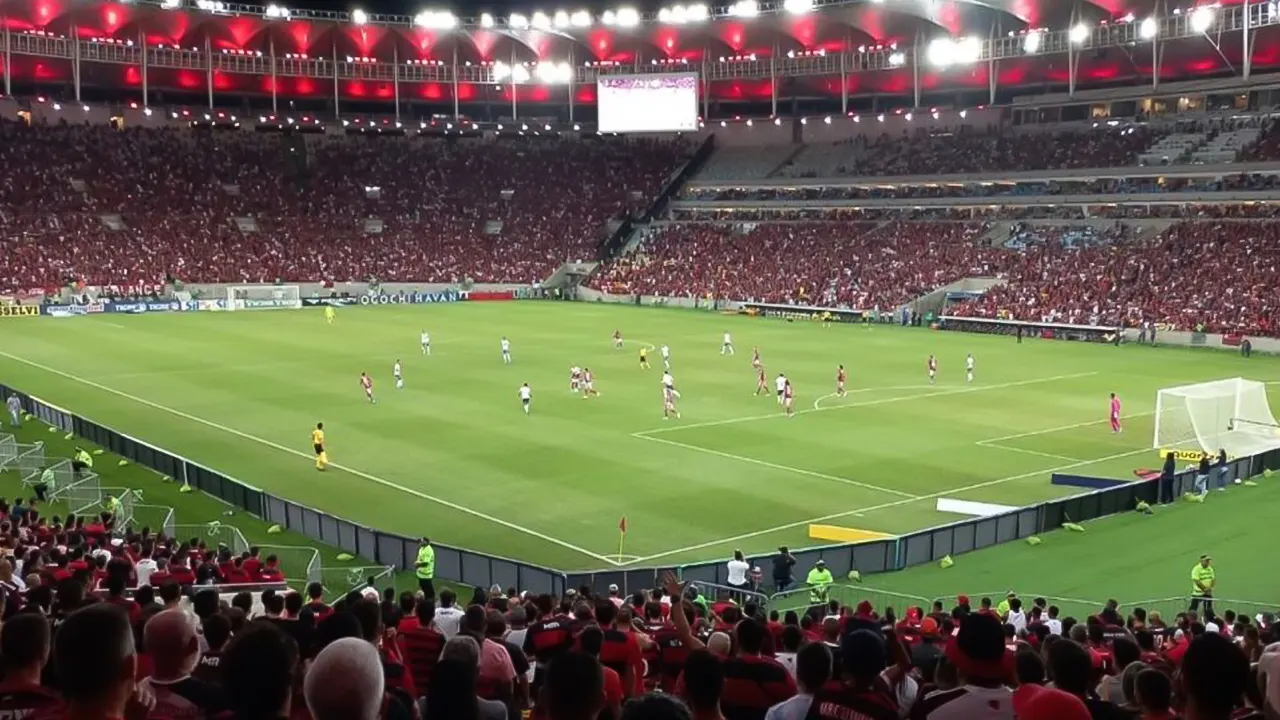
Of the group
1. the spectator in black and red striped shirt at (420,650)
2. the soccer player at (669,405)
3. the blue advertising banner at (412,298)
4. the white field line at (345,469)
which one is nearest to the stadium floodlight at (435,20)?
the blue advertising banner at (412,298)

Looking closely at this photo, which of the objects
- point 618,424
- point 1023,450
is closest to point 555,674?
point 1023,450

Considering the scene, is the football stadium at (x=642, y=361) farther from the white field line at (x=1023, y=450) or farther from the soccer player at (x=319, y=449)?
the white field line at (x=1023, y=450)

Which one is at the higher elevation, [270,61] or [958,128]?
[270,61]

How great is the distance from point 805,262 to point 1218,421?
2206 inches

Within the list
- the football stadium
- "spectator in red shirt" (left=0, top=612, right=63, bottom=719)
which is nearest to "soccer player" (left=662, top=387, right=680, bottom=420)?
the football stadium

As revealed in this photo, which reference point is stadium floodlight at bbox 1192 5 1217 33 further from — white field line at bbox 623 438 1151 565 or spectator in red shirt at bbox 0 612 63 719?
spectator in red shirt at bbox 0 612 63 719

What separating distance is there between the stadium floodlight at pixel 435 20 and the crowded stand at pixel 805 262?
2469 centimetres

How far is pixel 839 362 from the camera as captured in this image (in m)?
56.2

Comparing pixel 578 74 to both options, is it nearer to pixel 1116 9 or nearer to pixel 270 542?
pixel 1116 9

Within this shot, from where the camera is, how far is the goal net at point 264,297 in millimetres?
86188

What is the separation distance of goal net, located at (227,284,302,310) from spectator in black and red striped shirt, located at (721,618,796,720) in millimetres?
83491

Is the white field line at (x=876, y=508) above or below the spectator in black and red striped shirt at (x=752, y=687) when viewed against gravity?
below

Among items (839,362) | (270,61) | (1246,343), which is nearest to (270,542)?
(839,362)

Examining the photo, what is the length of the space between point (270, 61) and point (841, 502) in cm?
8287
